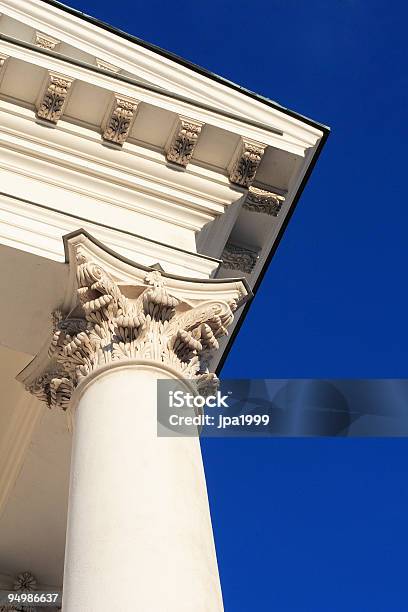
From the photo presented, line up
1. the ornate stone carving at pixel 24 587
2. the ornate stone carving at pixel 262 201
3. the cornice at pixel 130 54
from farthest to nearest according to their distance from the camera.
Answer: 1. the cornice at pixel 130 54
2. the ornate stone carving at pixel 24 587
3. the ornate stone carving at pixel 262 201

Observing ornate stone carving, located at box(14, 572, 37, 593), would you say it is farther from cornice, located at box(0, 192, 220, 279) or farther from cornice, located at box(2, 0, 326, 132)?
cornice, located at box(2, 0, 326, 132)

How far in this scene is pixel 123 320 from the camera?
46.5ft

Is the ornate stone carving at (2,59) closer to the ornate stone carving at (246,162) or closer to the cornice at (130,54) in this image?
the cornice at (130,54)

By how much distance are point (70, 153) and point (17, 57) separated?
6.33 feet

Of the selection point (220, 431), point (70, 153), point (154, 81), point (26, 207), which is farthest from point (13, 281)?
point (154, 81)

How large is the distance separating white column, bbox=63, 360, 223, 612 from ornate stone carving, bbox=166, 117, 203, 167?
5791 mm

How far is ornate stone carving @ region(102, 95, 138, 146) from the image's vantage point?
1773 centimetres

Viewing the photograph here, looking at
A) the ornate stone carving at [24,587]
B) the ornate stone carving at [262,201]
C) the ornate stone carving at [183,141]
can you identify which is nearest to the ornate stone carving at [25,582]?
the ornate stone carving at [24,587]

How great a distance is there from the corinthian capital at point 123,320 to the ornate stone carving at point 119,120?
322 centimetres

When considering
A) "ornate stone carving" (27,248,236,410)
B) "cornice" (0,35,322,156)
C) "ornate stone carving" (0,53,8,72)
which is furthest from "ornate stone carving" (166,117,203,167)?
"ornate stone carving" (27,248,236,410)

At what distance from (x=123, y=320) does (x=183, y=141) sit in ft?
16.9

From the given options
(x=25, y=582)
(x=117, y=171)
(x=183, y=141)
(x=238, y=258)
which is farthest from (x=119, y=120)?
(x=25, y=582)

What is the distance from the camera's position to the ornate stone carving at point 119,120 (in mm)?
17734

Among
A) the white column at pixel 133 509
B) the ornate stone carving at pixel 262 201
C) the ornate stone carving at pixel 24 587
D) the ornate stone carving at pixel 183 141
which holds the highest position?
the ornate stone carving at pixel 183 141
